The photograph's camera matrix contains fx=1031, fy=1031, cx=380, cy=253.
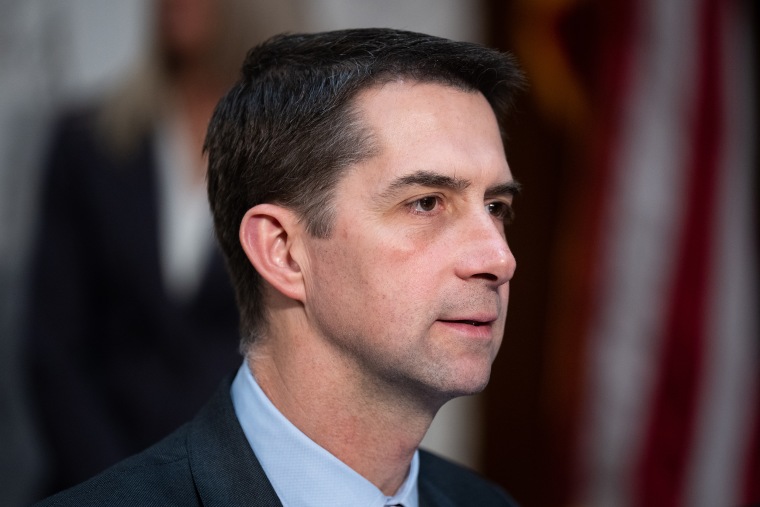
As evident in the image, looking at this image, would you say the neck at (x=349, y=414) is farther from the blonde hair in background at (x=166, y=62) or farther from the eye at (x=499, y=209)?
the blonde hair in background at (x=166, y=62)

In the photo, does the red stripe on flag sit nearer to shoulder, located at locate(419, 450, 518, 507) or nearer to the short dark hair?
shoulder, located at locate(419, 450, 518, 507)

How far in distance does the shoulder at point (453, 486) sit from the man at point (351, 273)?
6.9 inches

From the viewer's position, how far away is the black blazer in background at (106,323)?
338 centimetres

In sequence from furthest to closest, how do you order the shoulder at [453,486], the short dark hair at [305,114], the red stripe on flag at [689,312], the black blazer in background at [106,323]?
the red stripe on flag at [689,312] → the black blazer in background at [106,323] → the shoulder at [453,486] → the short dark hair at [305,114]

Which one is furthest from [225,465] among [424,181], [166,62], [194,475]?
[166,62]

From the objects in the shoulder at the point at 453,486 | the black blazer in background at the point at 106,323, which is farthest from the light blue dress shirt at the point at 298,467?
the black blazer in background at the point at 106,323

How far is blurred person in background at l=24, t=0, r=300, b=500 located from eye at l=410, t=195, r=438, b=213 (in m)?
1.54

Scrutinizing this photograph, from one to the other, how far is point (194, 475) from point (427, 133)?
81 cm

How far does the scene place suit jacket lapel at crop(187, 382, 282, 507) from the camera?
194 cm

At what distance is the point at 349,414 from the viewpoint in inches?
81.9

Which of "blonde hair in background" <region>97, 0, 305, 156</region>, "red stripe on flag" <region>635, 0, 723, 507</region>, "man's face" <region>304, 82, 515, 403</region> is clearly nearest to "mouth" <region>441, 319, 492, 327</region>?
"man's face" <region>304, 82, 515, 403</region>

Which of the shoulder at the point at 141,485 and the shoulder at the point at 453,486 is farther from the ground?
the shoulder at the point at 141,485

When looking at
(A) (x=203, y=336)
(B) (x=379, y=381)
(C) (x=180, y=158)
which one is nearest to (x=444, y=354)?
(B) (x=379, y=381)

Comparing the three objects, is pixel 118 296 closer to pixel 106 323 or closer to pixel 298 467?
pixel 106 323
